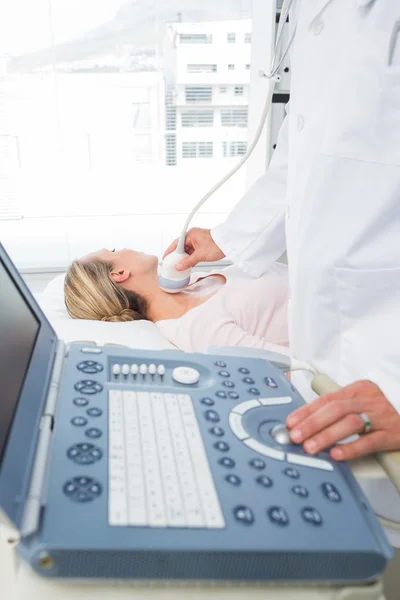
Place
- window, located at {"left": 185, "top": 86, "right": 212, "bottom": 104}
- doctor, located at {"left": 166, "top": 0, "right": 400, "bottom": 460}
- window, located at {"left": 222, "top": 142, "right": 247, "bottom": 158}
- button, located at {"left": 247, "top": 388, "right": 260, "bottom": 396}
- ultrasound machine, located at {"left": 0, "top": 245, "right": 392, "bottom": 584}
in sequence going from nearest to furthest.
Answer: ultrasound machine, located at {"left": 0, "top": 245, "right": 392, "bottom": 584}
button, located at {"left": 247, "top": 388, "right": 260, "bottom": 396}
doctor, located at {"left": 166, "top": 0, "right": 400, "bottom": 460}
window, located at {"left": 185, "top": 86, "right": 212, "bottom": 104}
window, located at {"left": 222, "top": 142, "right": 247, "bottom": 158}

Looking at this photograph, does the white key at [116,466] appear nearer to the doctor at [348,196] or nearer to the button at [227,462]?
the button at [227,462]

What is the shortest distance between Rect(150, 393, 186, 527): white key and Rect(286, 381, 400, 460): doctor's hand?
0.12 meters

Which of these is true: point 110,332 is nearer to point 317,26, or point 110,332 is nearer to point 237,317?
point 237,317

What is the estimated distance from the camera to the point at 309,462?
52 centimetres

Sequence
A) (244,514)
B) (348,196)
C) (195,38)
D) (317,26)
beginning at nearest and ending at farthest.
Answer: (244,514) < (348,196) < (317,26) < (195,38)

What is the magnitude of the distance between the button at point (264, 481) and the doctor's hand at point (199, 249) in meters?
1.06

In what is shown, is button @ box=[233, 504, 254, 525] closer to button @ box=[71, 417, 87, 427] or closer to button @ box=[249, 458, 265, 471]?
button @ box=[249, 458, 265, 471]

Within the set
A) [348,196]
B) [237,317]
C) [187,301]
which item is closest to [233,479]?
[348,196]

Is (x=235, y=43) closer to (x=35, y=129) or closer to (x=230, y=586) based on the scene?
(x=35, y=129)

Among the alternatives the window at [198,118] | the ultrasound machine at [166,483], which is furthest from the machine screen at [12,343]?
the window at [198,118]

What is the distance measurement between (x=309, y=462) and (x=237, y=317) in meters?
0.97

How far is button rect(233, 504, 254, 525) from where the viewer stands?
429 mm

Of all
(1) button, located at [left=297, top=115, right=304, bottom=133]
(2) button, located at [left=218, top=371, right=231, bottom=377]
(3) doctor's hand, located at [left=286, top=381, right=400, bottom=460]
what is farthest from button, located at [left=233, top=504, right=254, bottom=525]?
(1) button, located at [left=297, top=115, right=304, bottom=133]

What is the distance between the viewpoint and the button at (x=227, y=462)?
1.60ft
